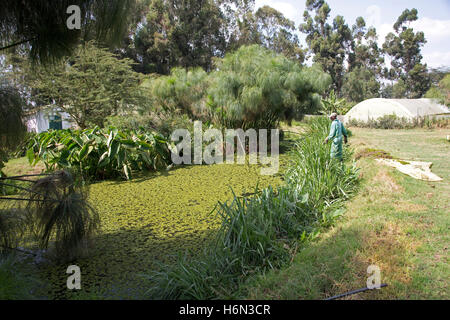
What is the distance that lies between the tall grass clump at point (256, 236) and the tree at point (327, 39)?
103ft

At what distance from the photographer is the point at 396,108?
669 inches

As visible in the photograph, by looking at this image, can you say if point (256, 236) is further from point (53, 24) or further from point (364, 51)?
point (364, 51)

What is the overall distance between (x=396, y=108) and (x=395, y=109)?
2.8 inches

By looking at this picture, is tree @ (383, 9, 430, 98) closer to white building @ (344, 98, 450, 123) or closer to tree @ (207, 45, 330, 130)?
white building @ (344, 98, 450, 123)

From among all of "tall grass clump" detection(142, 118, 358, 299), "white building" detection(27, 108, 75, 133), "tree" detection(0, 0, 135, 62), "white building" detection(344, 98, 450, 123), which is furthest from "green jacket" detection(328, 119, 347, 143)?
"white building" detection(344, 98, 450, 123)

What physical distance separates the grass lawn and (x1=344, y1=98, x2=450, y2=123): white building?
1427 cm

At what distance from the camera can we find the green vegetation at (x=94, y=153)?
21.7ft

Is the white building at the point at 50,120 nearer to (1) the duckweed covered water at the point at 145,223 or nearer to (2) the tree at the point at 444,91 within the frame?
(1) the duckweed covered water at the point at 145,223

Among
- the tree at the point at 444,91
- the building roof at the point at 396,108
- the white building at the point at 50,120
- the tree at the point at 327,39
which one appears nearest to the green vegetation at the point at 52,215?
the white building at the point at 50,120

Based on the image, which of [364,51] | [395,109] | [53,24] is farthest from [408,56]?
[53,24]

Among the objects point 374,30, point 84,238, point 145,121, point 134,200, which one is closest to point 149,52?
point 145,121

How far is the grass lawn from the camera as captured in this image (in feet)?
7.63
